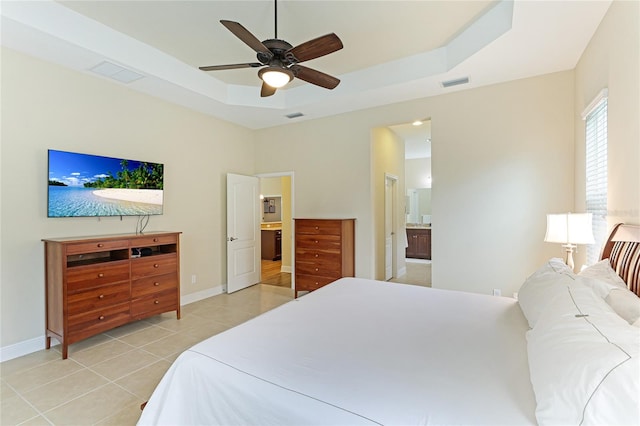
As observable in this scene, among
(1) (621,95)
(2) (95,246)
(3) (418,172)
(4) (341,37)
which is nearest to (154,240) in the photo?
(2) (95,246)

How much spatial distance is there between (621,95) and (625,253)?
1111 mm

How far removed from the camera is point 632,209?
1.88 m

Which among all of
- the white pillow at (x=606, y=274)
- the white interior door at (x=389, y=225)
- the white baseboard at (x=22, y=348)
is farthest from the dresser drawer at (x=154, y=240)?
the white pillow at (x=606, y=274)

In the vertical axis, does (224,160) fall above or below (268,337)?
above

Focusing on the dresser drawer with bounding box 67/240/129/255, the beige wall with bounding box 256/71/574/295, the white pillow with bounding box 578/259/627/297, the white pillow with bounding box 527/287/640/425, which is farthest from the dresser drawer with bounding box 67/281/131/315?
the white pillow with bounding box 578/259/627/297

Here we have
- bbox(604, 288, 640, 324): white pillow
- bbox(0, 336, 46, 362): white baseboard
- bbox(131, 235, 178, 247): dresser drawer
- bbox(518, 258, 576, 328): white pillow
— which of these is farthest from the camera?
bbox(131, 235, 178, 247): dresser drawer

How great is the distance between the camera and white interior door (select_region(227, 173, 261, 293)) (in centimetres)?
524

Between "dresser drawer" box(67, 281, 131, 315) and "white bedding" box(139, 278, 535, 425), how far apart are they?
2.20 m

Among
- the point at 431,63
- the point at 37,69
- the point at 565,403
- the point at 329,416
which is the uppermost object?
the point at 431,63

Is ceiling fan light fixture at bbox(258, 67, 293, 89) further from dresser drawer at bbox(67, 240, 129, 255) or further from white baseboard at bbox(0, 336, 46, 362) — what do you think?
white baseboard at bbox(0, 336, 46, 362)

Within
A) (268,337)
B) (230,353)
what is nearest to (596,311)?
(268,337)

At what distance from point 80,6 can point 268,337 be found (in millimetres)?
3440

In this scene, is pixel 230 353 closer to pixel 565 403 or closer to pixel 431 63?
pixel 565 403

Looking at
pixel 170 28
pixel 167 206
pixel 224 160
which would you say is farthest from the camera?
pixel 224 160
